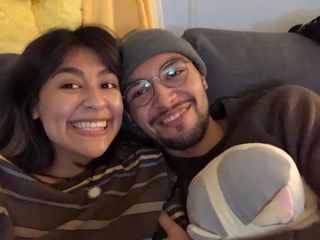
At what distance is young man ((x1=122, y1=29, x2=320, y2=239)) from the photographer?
1554 mm

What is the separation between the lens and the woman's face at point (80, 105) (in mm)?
1476

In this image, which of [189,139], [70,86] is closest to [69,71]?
[70,86]

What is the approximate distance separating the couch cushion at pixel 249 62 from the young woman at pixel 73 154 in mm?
296

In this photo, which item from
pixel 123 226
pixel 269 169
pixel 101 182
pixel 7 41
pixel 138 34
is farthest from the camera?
pixel 7 41

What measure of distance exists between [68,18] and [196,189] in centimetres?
86

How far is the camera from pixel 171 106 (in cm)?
159

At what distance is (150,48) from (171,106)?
0.59 feet

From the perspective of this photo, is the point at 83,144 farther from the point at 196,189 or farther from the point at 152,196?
the point at 196,189

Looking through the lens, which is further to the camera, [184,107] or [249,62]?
[249,62]

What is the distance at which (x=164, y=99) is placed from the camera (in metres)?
1.59

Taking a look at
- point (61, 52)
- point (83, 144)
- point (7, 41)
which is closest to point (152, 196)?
point (83, 144)

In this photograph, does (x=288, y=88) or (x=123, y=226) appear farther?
(x=288, y=88)

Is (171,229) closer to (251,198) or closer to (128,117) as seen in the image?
(251,198)

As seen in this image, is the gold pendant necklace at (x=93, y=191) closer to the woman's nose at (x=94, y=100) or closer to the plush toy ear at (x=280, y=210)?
the woman's nose at (x=94, y=100)
